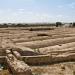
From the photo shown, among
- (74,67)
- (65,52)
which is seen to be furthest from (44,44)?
(74,67)

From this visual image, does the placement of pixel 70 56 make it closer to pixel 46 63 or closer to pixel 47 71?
pixel 46 63

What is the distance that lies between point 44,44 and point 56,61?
174 inches

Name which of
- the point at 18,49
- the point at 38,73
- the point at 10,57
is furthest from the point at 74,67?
the point at 18,49

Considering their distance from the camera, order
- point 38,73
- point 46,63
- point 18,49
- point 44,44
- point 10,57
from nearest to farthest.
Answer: point 38,73
point 10,57
point 46,63
point 18,49
point 44,44

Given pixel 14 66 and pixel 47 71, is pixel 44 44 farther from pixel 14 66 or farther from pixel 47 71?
pixel 14 66

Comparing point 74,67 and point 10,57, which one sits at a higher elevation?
point 10,57

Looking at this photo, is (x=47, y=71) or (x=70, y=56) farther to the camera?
(x=70, y=56)

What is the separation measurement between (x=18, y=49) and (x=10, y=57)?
274cm

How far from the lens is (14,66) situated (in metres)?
8.05

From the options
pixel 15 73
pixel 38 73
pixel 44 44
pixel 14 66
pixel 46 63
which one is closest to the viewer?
pixel 15 73

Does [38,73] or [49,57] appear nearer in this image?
[38,73]

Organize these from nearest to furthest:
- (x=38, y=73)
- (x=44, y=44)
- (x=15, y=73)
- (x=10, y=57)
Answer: (x=15, y=73), (x=38, y=73), (x=10, y=57), (x=44, y=44)

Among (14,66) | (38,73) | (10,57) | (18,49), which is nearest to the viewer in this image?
(14,66)

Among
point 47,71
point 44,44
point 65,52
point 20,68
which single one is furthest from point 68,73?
point 44,44
